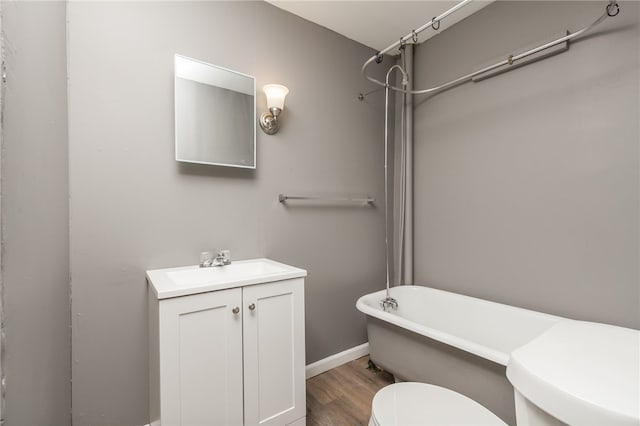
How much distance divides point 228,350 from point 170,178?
916 mm

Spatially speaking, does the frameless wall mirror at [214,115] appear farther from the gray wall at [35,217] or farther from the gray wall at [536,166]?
the gray wall at [536,166]

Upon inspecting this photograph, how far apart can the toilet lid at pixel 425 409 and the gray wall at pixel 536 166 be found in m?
1.01

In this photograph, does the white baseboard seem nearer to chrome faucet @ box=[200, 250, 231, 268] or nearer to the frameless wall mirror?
chrome faucet @ box=[200, 250, 231, 268]

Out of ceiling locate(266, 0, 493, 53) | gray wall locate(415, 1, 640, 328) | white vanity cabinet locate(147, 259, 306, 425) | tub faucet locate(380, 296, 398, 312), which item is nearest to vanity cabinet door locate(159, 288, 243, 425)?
white vanity cabinet locate(147, 259, 306, 425)

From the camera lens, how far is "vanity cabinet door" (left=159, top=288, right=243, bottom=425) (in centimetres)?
109

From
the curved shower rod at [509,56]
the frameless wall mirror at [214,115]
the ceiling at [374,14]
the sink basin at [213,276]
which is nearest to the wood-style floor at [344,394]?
the sink basin at [213,276]

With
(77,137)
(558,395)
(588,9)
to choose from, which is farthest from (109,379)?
(588,9)

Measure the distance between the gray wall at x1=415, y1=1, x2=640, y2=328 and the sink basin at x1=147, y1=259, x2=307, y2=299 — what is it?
132 cm

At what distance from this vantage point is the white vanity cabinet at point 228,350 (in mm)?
1100

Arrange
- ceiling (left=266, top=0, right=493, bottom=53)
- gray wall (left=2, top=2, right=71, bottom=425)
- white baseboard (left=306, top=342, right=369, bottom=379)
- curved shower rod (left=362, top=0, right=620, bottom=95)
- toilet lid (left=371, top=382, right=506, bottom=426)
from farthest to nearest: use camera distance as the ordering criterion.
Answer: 1. white baseboard (left=306, top=342, right=369, bottom=379)
2. ceiling (left=266, top=0, right=493, bottom=53)
3. curved shower rod (left=362, top=0, right=620, bottom=95)
4. toilet lid (left=371, top=382, right=506, bottom=426)
5. gray wall (left=2, top=2, right=71, bottom=425)

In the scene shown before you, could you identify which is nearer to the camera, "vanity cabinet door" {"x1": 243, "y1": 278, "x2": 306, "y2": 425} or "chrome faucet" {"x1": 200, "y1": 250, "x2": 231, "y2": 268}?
"vanity cabinet door" {"x1": 243, "y1": 278, "x2": 306, "y2": 425}

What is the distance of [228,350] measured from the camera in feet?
3.97

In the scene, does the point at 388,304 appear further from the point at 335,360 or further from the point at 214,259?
the point at 214,259

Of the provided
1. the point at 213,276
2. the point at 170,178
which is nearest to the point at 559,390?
the point at 213,276
